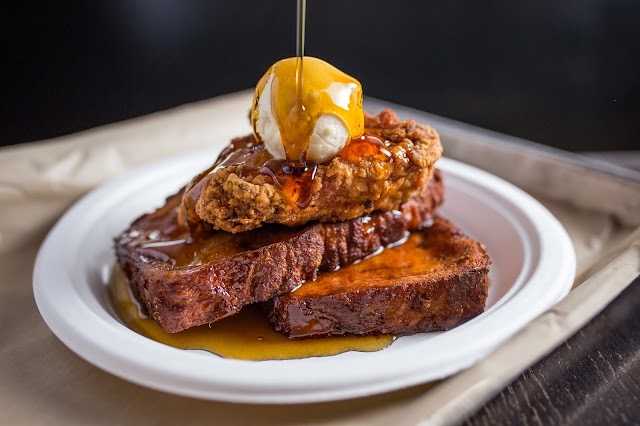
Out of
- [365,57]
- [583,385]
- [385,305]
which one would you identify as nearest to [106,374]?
[385,305]

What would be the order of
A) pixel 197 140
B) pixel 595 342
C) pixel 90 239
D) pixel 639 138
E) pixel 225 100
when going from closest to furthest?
pixel 595 342
pixel 90 239
pixel 197 140
pixel 225 100
pixel 639 138

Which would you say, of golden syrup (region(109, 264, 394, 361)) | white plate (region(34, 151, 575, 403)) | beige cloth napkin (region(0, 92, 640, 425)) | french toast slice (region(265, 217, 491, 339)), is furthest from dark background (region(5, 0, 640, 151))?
golden syrup (region(109, 264, 394, 361))

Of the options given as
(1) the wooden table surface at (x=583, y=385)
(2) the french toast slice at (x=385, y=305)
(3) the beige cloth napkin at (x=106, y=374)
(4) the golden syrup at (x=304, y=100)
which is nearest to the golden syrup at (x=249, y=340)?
(2) the french toast slice at (x=385, y=305)

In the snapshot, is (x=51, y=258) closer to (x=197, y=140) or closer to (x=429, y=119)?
(x=197, y=140)

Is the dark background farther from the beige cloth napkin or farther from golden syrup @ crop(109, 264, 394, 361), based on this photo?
golden syrup @ crop(109, 264, 394, 361)

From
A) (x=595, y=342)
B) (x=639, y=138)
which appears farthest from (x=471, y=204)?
(x=639, y=138)

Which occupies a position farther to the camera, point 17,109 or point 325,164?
point 17,109
